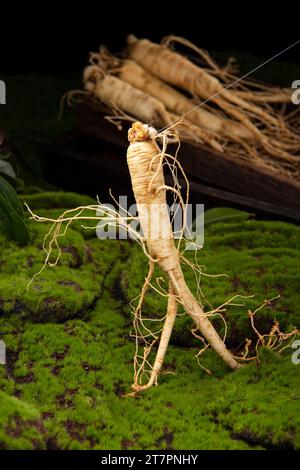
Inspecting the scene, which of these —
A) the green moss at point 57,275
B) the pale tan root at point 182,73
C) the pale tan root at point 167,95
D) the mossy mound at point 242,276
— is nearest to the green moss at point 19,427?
the green moss at point 57,275

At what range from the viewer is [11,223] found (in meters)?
2.32

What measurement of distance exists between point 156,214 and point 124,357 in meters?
0.39

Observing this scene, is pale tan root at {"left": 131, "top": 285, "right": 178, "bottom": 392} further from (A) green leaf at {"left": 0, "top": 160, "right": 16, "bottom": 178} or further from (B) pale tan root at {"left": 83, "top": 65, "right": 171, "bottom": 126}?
(B) pale tan root at {"left": 83, "top": 65, "right": 171, "bottom": 126}

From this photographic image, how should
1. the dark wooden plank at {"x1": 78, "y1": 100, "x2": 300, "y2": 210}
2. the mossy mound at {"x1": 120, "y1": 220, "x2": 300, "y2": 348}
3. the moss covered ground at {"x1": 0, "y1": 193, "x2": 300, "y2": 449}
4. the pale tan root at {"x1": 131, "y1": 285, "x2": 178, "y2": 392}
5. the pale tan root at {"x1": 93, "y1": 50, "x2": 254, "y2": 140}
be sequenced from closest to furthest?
the moss covered ground at {"x1": 0, "y1": 193, "x2": 300, "y2": 449} → the pale tan root at {"x1": 131, "y1": 285, "x2": 178, "y2": 392} → the mossy mound at {"x1": 120, "y1": 220, "x2": 300, "y2": 348} → the dark wooden plank at {"x1": 78, "y1": 100, "x2": 300, "y2": 210} → the pale tan root at {"x1": 93, "y1": 50, "x2": 254, "y2": 140}

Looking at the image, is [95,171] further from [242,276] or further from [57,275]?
[242,276]

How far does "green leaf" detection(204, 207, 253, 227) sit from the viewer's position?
8.38 feet

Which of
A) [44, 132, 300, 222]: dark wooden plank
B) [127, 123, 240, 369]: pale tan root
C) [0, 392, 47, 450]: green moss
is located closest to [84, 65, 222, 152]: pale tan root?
[44, 132, 300, 222]: dark wooden plank

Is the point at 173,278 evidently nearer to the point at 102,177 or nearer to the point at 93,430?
the point at 93,430

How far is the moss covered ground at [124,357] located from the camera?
1.71 meters

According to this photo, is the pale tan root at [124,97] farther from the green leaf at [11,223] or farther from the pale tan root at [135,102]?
the green leaf at [11,223]

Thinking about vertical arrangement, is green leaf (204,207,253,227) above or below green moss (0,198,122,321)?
above

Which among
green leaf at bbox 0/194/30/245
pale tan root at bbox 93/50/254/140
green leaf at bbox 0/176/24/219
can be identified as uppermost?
pale tan root at bbox 93/50/254/140

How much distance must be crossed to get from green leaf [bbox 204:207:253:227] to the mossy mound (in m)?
0.04

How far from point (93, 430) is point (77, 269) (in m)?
0.69
